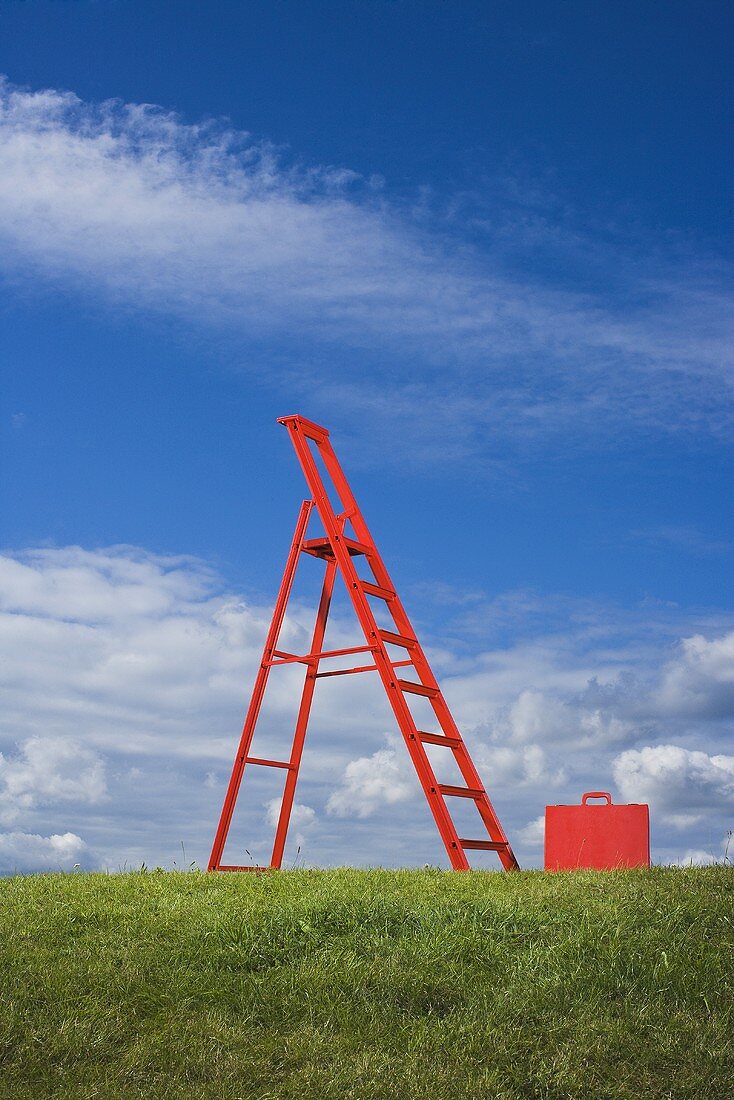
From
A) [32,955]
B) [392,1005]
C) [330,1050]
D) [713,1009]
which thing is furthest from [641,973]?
[32,955]

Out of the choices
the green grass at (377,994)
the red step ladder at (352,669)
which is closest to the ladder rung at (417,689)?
the red step ladder at (352,669)

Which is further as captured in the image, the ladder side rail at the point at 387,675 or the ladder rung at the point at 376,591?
the ladder rung at the point at 376,591

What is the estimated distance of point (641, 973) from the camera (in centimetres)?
622

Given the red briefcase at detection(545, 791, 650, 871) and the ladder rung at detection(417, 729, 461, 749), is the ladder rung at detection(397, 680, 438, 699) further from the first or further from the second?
the red briefcase at detection(545, 791, 650, 871)

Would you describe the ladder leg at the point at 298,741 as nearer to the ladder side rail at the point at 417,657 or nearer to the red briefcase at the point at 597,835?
the ladder side rail at the point at 417,657

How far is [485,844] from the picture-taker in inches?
397

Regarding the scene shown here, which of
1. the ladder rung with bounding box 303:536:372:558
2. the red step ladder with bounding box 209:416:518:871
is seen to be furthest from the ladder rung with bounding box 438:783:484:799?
the ladder rung with bounding box 303:536:372:558

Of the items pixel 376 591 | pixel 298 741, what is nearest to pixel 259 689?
pixel 298 741

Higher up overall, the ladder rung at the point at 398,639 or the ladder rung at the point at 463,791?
the ladder rung at the point at 398,639

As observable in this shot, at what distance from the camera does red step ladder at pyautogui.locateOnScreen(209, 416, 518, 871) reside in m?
9.95

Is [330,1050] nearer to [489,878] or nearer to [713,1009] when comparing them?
[713,1009]

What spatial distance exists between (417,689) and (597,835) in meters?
2.34

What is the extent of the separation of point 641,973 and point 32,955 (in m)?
3.92

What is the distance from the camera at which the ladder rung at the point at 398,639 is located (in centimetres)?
1054
